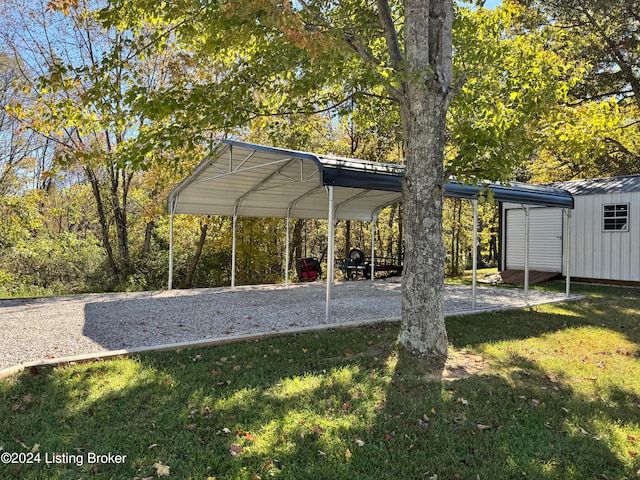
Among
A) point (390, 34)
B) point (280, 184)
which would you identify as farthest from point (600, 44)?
point (390, 34)

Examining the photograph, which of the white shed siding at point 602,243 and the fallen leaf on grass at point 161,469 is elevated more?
the white shed siding at point 602,243

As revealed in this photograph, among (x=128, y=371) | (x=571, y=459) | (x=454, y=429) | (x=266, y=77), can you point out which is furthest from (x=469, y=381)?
(x=266, y=77)

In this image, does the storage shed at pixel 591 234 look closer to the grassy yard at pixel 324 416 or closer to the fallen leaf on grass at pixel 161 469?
the grassy yard at pixel 324 416

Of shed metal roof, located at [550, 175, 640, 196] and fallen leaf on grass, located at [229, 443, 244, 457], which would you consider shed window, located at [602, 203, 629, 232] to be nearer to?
shed metal roof, located at [550, 175, 640, 196]

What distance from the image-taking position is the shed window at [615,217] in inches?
494

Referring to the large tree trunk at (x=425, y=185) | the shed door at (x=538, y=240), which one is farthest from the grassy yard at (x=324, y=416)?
the shed door at (x=538, y=240)

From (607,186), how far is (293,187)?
373 inches

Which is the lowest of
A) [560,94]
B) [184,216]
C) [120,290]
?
[120,290]

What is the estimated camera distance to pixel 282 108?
687 centimetres

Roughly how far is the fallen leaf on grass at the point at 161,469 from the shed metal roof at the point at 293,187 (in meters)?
4.24

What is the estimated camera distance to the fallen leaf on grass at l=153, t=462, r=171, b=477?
259 cm

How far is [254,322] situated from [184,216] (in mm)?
8002

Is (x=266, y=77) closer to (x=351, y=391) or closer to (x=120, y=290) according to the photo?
(x=351, y=391)

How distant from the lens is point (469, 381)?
4.21m
